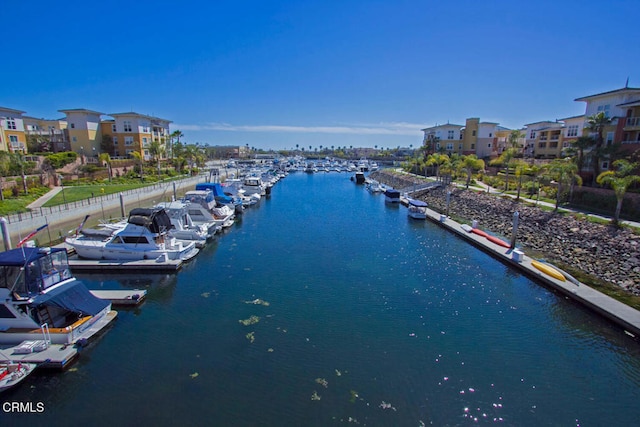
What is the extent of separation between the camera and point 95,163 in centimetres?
5603

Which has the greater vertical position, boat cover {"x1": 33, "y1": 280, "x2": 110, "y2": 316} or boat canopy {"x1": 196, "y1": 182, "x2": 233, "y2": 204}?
boat canopy {"x1": 196, "y1": 182, "x2": 233, "y2": 204}

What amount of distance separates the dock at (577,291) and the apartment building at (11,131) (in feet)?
194

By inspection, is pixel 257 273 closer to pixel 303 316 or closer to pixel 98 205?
pixel 303 316

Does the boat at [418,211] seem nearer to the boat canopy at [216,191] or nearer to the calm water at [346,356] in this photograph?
the calm water at [346,356]

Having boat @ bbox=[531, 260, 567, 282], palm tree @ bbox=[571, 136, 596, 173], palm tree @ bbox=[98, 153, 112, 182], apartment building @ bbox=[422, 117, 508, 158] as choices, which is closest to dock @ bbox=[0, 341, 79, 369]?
boat @ bbox=[531, 260, 567, 282]

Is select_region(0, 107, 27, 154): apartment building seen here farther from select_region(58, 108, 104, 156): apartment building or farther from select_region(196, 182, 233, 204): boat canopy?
select_region(196, 182, 233, 204): boat canopy

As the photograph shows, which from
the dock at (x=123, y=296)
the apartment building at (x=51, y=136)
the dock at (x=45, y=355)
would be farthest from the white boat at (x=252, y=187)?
the dock at (x=45, y=355)

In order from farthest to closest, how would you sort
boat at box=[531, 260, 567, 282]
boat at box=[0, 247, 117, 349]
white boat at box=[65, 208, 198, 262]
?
white boat at box=[65, 208, 198, 262] → boat at box=[531, 260, 567, 282] → boat at box=[0, 247, 117, 349]

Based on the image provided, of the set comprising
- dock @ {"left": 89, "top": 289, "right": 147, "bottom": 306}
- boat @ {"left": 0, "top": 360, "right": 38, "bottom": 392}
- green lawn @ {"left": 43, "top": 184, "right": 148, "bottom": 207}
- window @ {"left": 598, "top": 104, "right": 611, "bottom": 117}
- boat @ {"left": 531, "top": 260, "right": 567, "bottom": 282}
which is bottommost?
dock @ {"left": 89, "top": 289, "right": 147, "bottom": 306}

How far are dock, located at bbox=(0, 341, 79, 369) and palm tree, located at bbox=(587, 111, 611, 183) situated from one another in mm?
48575

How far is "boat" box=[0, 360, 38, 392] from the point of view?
37.9 feet

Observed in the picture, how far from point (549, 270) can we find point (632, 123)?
90.8 feet

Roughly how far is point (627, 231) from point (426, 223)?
1898 centimetres

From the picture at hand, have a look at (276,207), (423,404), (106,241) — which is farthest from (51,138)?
(423,404)
